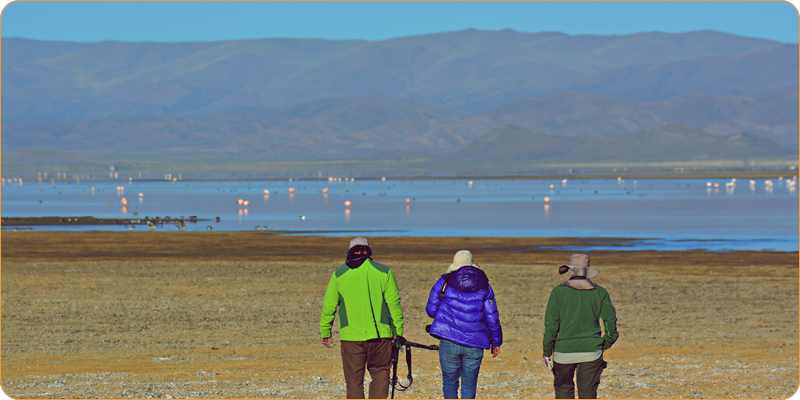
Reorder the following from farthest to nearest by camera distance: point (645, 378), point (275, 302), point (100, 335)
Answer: point (275, 302)
point (100, 335)
point (645, 378)

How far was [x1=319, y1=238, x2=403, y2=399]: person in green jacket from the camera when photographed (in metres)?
10.5

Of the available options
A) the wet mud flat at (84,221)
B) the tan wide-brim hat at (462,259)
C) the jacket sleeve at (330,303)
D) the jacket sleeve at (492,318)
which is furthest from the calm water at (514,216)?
the jacket sleeve at (330,303)

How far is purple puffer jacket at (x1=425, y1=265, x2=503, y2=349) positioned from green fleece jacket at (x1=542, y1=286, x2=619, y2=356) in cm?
62

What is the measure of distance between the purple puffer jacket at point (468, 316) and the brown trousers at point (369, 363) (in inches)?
24.0

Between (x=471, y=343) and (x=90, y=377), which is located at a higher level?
(x=471, y=343)

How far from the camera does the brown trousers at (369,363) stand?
10.7 m

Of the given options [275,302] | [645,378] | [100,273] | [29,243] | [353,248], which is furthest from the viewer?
[29,243]

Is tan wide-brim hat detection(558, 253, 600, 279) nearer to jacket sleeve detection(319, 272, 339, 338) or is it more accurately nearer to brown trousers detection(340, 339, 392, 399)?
brown trousers detection(340, 339, 392, 399)

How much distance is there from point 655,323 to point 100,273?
55.5 feet

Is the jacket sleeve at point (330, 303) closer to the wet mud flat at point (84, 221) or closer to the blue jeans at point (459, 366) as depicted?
the blue jeans at point (459, 366)

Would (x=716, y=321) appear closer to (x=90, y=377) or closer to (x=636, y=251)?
(x=90, y=377)

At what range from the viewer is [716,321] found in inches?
795

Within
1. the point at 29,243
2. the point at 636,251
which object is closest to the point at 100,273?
the point at 29,243

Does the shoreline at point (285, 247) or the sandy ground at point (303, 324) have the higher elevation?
the shoreline at point (285, 247)
